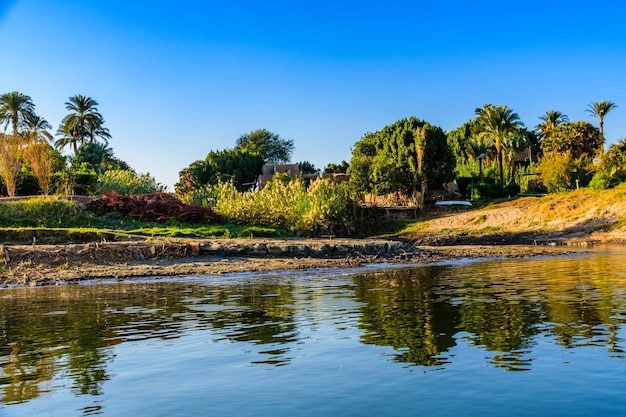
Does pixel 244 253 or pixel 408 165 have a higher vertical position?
pixel 408 165

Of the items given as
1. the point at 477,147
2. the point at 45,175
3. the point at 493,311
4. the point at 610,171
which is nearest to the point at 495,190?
the point at 610,171

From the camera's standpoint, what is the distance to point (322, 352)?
28.7 ft

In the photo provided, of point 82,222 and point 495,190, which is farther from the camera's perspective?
point 495,190

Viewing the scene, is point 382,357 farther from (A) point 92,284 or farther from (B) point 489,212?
(B) point 489,212

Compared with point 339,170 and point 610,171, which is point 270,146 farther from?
point 610,171

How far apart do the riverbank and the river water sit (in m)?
4.75

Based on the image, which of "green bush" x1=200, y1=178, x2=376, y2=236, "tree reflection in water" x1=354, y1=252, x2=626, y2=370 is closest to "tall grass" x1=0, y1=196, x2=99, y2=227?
"green bush" x1=200, y1=178, x2=376, y2=236

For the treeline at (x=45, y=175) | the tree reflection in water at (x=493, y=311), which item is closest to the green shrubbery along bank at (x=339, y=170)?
the treeline at (x=45, y=175)

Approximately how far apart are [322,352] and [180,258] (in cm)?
1631

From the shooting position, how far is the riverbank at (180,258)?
830 inches

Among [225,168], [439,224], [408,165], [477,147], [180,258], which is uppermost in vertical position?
[477,147]

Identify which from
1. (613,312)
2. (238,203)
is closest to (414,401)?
(613,312)

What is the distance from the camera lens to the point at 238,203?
42906 millimetres

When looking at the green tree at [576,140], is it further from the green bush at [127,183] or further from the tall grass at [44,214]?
the tall grass at [44,214]
